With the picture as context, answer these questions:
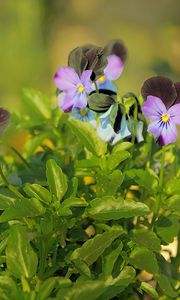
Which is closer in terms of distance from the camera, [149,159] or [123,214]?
[123,214]

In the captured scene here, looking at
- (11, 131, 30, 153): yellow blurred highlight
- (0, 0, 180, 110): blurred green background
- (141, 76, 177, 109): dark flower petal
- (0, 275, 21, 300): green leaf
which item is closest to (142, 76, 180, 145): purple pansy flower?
(141, 76, 177, 109): dark flower petal

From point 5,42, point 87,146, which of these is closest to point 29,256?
point 87,146

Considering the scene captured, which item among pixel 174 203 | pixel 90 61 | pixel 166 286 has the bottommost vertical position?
pixel 166 286

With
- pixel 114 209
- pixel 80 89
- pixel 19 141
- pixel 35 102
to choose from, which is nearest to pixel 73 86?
pixel 80 89

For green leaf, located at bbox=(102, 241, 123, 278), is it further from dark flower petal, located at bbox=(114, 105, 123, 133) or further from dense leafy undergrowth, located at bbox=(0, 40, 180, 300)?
dark flower petal, located at bbox=(114, 105, 123, 133)

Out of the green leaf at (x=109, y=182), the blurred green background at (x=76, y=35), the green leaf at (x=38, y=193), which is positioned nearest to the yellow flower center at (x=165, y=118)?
the green leaf at (x=109, y=182)

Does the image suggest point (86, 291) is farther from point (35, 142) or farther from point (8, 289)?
point (35, 142)

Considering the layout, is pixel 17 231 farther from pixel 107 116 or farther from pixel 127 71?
pixel 127 71
